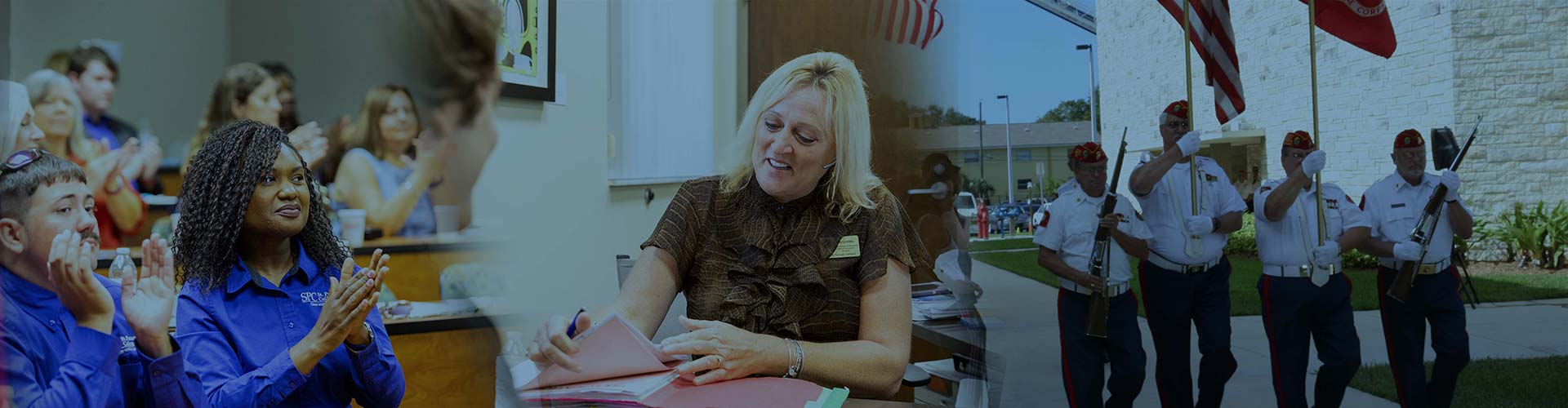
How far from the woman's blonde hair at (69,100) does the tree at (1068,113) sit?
2.11 m

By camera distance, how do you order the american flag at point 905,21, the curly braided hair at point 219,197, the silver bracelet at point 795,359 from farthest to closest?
the american flag at point 905,21 < the silver bracelet at point 795,359 < the curly braided hair at point 219,197

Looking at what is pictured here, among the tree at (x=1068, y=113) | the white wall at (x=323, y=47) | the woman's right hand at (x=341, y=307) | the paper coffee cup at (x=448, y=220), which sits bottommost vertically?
the woman's right hand at (x=341, y=307)

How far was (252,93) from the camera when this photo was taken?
2.05m

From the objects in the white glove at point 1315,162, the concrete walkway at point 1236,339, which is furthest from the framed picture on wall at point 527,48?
the white glove at point 1315,162

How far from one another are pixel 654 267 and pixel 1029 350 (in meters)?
1.40

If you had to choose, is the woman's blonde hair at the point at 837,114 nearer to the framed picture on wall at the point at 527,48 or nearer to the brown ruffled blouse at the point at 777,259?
the brown ruffled blouse at the point at 777,259

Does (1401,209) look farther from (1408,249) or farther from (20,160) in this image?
(20,160)

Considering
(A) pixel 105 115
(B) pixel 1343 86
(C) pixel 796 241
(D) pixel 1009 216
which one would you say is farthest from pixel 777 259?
(B) pixel 1343 86

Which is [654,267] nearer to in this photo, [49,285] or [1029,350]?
[49,285]

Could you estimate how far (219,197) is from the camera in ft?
4.22

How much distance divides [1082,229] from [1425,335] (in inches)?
33.8

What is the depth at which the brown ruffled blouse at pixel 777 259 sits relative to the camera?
5.55 feet

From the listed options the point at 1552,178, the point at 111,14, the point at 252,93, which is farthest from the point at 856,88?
the point at 1552,178

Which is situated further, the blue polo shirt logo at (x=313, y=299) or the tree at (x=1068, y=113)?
the tree at (x=1068, y=113)
